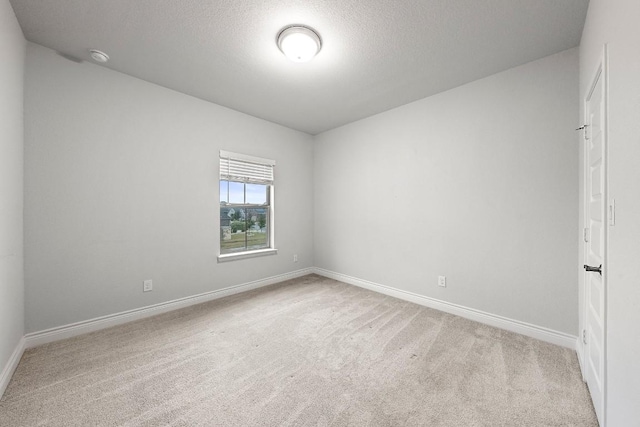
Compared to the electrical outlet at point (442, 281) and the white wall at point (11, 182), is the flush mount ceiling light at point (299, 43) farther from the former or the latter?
the electrical outlet at point (442, 281)

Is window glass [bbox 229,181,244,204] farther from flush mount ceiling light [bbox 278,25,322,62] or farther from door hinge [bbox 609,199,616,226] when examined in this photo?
door hinge [bbox 609,199,616,226]

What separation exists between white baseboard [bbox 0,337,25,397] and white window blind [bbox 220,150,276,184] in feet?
7.88

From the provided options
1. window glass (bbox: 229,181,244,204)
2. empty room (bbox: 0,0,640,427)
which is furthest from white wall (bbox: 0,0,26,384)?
window glass (bbox: 229,181,244,204)

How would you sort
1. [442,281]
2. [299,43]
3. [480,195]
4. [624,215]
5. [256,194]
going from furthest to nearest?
[256,194] < [442,281] < [480,195] < [299,43] < [624,215]

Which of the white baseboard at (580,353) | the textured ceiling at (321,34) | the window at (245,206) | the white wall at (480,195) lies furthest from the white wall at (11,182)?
the white baseboard at (580,353)

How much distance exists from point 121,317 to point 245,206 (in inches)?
76.9

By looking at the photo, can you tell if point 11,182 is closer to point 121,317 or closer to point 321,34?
point 121,317

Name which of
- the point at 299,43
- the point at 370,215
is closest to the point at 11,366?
the point at 299,43

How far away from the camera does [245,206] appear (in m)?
3.83

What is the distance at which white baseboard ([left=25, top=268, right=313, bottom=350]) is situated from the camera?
2.22 meters

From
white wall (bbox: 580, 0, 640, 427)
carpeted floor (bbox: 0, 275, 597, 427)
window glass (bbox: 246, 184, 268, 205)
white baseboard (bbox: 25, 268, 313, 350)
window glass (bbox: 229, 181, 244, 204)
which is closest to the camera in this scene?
white wall (bbox: 580, 0, 640, 427)

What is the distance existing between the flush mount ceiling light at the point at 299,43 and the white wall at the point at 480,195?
5.63ft

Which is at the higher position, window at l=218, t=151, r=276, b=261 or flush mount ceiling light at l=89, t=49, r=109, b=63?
flush mount ceiling light at l=89, t=49, r=109, b=63

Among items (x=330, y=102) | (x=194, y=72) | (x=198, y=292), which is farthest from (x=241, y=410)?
(x=330, y=102)
